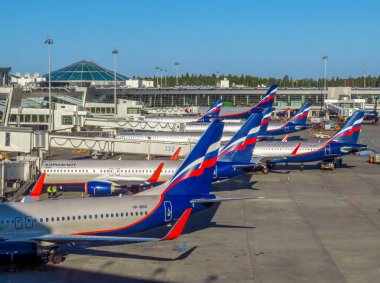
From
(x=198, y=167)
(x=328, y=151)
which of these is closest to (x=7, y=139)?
(x=198, y=167)

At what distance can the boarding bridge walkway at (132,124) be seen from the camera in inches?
4139

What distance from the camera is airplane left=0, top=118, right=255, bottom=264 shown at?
3238 centimetres

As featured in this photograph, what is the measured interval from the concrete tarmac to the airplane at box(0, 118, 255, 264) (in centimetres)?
134

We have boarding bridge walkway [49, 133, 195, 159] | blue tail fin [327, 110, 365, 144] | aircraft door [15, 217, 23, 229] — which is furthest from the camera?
blue tail fin [327, 110, 365, 144]

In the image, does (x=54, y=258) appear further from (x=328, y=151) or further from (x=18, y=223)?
(x=328, y=151)

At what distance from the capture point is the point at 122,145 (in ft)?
238

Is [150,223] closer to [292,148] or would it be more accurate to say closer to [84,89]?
[292,148]

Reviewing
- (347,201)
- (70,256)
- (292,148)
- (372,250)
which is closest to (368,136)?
(292,148)

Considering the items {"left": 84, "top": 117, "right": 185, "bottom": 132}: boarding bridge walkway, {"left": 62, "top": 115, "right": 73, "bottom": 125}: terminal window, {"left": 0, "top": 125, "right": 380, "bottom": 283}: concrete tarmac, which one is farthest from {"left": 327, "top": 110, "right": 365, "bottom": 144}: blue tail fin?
{"left": 62, "top": 115, "right": 73, "bottom": 125}: terminal window

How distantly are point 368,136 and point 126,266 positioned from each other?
321ft

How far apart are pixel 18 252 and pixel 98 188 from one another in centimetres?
2171

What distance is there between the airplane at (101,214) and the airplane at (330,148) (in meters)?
36.3

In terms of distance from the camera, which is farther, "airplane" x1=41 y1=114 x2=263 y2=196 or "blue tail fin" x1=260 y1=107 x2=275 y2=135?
"blue tail fin" x1=260 y1=107 x2=275 y2=135

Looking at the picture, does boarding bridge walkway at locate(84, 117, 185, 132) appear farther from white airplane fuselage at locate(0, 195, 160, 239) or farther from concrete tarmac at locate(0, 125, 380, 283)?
white airplane fuselage at locate(0, 195, 160, 239)
